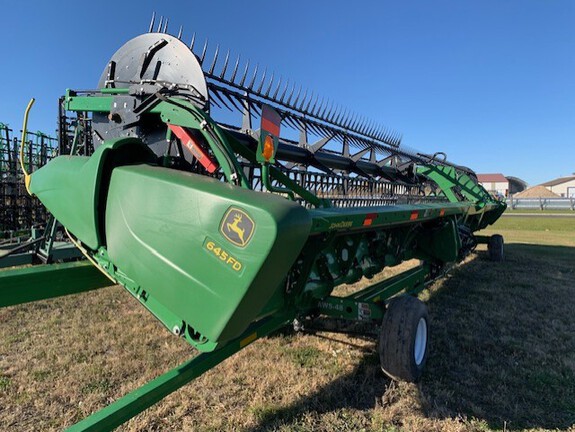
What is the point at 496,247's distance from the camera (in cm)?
800

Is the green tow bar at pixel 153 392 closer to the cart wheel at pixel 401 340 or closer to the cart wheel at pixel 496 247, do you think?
the cart wheel at pixel 401 340

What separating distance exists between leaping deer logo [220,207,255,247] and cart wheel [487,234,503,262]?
302 inches

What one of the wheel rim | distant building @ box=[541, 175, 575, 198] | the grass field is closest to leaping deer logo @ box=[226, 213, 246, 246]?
the grass field

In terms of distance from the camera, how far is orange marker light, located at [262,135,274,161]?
2158mm

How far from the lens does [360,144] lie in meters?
5.67

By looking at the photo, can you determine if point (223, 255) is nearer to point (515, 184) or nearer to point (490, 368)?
point (490, 368)

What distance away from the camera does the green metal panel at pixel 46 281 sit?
174 centimetres

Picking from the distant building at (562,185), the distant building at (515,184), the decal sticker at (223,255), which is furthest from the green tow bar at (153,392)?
the distant building at (562,185)

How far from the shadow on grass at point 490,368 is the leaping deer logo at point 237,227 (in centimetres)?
134

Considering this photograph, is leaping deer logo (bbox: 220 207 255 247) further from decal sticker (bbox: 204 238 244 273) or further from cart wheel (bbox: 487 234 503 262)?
cart wheel (bbox: 487 234 503 262)

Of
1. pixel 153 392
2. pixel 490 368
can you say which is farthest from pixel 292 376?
pixel 490 368

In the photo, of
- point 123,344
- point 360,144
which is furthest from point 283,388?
point 360,144

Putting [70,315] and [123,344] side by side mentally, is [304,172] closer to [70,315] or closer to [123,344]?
[123,344]

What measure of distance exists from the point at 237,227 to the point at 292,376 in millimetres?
1745
